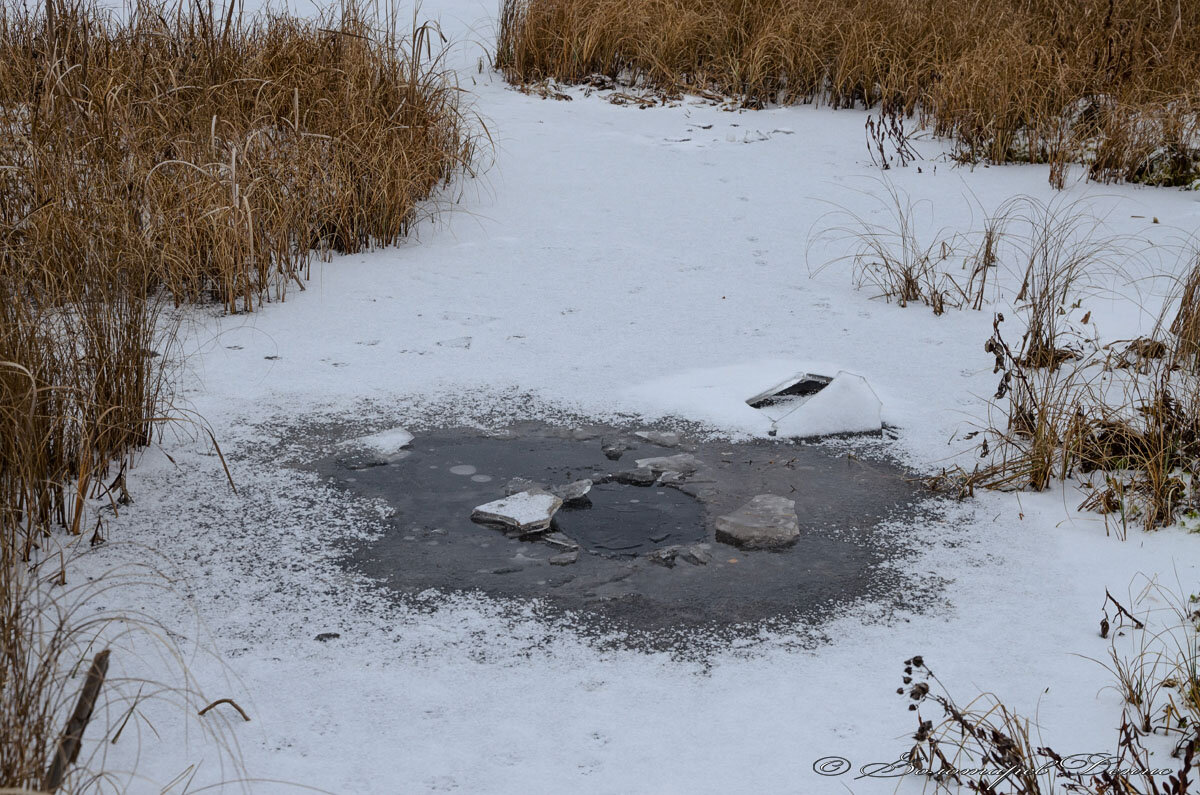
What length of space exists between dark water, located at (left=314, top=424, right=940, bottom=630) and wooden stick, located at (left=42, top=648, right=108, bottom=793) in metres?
1.05

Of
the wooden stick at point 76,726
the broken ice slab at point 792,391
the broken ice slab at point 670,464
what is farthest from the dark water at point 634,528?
the wooden stick at point 76,726

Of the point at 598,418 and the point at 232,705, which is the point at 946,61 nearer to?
the point at 598,418

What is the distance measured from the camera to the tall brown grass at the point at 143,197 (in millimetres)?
2719

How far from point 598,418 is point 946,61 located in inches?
173

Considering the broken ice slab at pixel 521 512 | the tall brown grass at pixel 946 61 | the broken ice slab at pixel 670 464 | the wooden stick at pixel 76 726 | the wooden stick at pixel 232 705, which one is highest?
the tall brown grass at pixel 946 61

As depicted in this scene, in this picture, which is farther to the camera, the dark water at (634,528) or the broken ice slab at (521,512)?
the broken ice slab at (521,512)

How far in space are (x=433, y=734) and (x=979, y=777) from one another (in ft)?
3.37

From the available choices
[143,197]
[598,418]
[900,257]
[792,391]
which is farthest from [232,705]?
[900,257]

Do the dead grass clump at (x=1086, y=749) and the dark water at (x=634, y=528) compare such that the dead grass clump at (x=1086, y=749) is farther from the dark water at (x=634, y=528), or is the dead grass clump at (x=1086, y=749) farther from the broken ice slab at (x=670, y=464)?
the broken ice slab at (x=670, y=464)

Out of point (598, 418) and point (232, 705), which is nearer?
point (232, 705)

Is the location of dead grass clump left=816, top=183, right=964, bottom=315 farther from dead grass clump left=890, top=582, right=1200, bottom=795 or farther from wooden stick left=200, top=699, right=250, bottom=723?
wooden stick left=200, top=699, right=250, bottom=723

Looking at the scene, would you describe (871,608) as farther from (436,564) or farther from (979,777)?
(436,564)

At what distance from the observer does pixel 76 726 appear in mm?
1610

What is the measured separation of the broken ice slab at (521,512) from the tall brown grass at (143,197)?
3.23 ft
